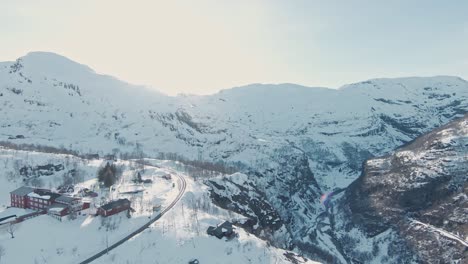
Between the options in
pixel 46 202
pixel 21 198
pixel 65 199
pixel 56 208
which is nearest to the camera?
pixel 56 208

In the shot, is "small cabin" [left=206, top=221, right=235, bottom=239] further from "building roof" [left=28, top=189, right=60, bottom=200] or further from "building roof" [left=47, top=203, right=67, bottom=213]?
"building roof" [left=28, top=189, right=60, bottom=200]

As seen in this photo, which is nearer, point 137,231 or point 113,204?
point 137,231

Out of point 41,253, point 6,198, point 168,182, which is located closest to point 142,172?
point 168,182

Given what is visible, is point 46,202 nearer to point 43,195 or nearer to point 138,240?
point 43,195

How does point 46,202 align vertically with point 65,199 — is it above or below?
below

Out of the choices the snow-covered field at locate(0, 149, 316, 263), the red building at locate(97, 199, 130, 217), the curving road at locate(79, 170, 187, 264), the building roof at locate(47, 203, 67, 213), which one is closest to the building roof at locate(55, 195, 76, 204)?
the building roof at locate(47, 203, 67, 213)

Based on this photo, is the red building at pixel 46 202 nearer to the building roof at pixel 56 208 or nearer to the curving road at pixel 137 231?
the building roof at pixel 56 208

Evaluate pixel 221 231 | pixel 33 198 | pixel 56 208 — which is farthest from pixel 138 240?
pixel 33 198

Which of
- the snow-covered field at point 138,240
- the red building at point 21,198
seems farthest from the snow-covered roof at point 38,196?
the snow-covered field at point 138,240

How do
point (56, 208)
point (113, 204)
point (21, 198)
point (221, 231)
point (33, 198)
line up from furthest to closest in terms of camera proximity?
point (21, 198), point (33, 198), point (113, 204), point (56, 208), point (221, 231)
